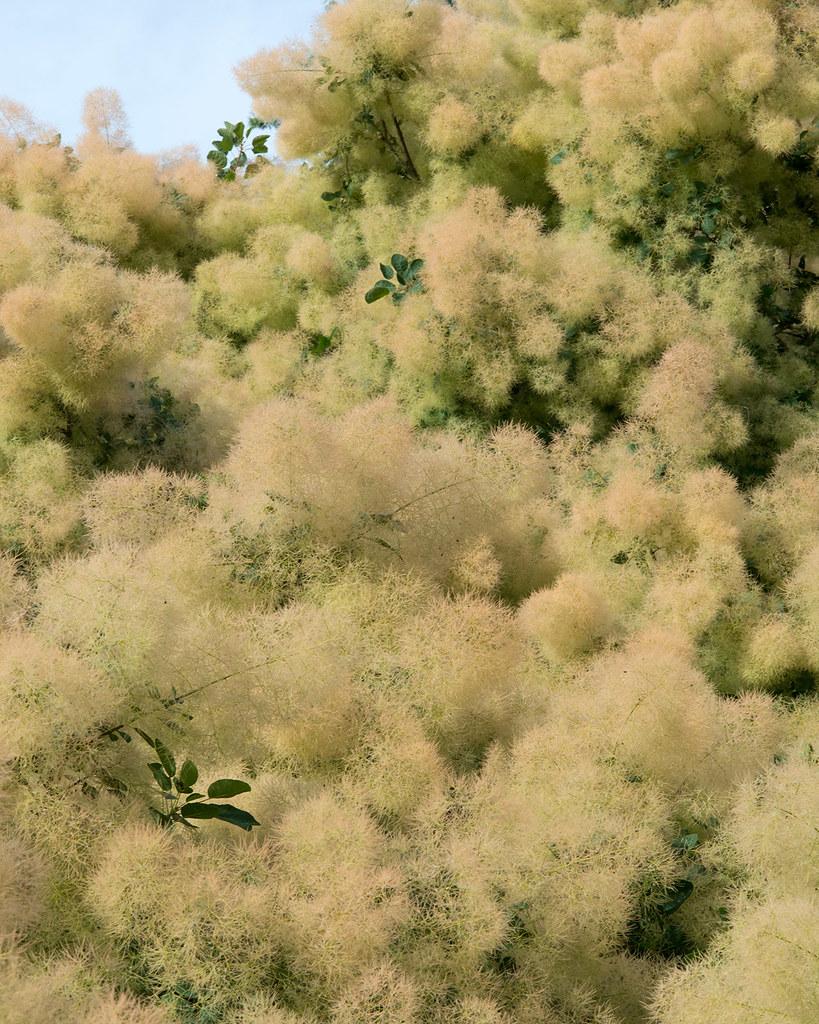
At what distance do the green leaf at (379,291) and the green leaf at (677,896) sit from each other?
1.71 metres

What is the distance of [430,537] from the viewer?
229 centimetres

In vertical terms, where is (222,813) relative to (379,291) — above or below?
below

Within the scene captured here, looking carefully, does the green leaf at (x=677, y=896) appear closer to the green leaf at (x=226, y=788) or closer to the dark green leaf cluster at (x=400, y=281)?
the green leaf at (x=226, y=788)

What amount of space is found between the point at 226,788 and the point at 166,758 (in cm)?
11

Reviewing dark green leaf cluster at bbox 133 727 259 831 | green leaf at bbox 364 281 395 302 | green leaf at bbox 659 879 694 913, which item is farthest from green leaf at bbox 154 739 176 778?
green leaf at bbox 364 281 395 302

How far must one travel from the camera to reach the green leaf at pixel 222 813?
5.32 ft

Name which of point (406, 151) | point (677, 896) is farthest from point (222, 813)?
point (406, 151)

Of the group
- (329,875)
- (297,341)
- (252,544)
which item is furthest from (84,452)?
(329,875)

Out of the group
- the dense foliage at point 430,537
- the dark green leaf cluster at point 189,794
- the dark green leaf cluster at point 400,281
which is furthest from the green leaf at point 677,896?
the dark green leaf cluster at point 400,281

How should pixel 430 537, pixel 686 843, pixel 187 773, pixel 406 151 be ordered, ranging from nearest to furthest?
1. pixel 187 773
2. pixel 686 843
3. pixel 430 537
4. pixel 406 151

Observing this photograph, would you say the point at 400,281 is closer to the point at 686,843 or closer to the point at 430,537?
the point at 430,537

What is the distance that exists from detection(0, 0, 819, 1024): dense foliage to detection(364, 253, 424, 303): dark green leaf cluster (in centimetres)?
1

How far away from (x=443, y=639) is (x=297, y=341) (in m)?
1.44

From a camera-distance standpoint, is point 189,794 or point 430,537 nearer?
point 189,794
